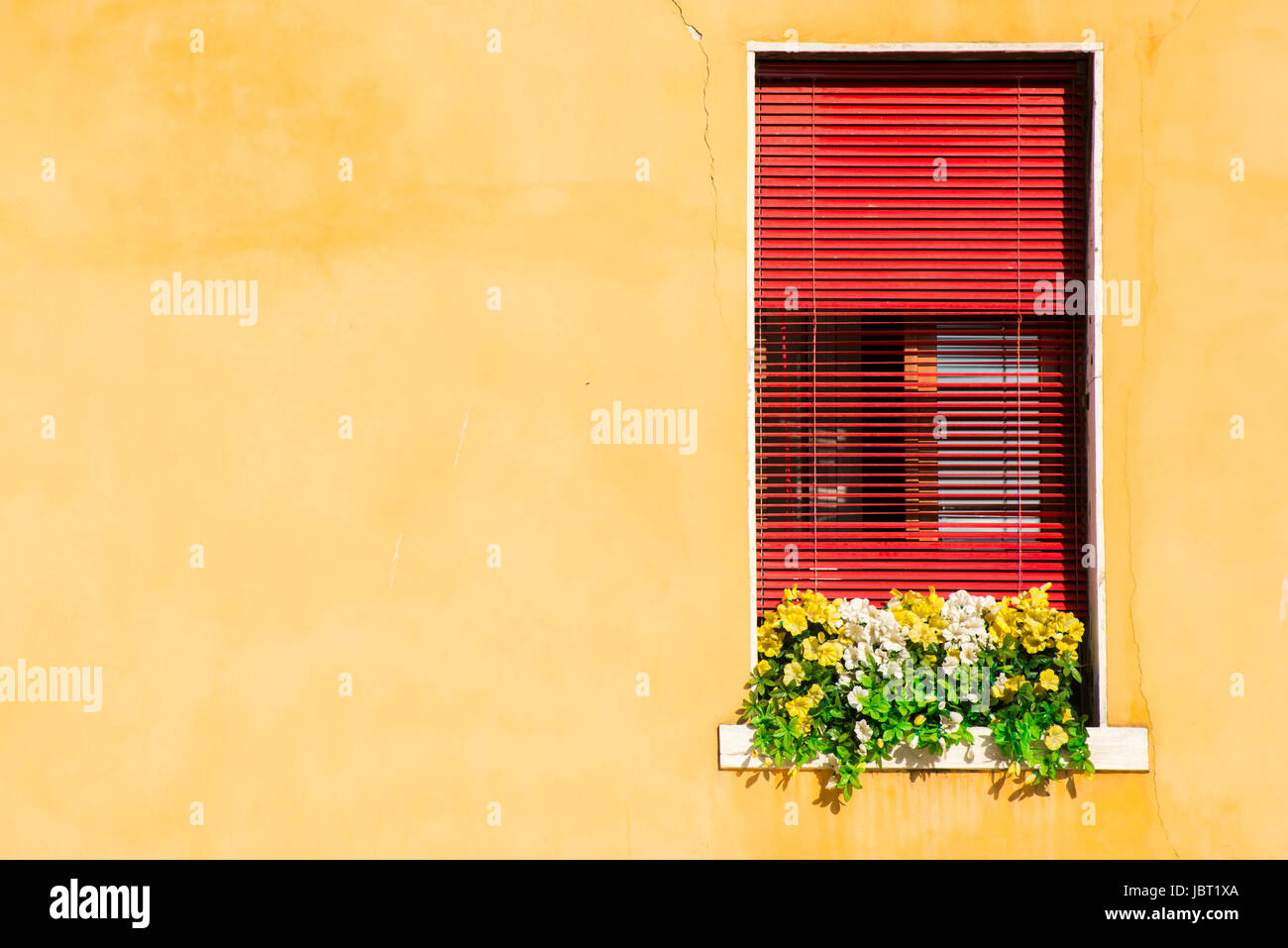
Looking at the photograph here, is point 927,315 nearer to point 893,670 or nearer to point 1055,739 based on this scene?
point 893,670

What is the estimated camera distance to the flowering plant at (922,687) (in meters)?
4.23

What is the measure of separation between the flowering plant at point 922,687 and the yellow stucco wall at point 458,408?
0.19m

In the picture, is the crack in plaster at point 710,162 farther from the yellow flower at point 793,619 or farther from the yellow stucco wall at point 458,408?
A: the yellow flower at point 793,619

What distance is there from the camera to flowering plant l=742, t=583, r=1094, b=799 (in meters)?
4.23

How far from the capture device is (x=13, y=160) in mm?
4418

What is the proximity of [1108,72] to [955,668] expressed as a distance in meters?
2.26

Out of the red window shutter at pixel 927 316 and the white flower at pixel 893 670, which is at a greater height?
the red window shutter at pixel 927 316

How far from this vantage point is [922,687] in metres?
4.27

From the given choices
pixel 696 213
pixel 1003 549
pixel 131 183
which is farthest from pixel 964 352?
pixel 131 183

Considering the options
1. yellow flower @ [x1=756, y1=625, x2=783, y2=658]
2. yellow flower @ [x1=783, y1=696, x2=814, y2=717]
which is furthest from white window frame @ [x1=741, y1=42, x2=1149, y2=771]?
yellow flower @ [x1=783, y1=696, x2=814, y2=717]

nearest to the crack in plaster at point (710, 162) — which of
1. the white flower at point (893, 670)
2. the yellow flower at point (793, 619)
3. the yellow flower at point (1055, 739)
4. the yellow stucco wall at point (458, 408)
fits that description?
the yellow stucco wall at point (458, 408)

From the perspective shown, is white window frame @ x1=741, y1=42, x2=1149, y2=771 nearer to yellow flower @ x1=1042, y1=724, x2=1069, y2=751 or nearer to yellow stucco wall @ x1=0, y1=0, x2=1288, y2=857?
yellow stucco wall @ x1=0, y1=0, x2=1288, y2=857

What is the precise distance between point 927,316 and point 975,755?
1634mm

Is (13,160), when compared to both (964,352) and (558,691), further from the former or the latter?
(964,352)
